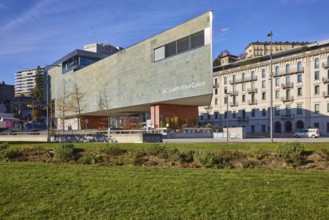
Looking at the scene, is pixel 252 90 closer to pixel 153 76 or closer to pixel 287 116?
pixel 287 116

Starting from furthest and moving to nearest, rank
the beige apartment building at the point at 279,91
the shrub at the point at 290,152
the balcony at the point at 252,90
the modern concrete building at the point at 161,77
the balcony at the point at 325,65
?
the balcony at the point at 252,90, the beige apartment building at the point at 279,91, the balcony at the point at 325,65, the modern concrete building at the point at 161,77, the shrub at the point at 290,152

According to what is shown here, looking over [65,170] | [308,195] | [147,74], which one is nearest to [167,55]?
[147,74]

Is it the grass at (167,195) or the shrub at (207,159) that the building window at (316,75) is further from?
the grass at (167,195)

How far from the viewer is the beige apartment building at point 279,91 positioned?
6488cm

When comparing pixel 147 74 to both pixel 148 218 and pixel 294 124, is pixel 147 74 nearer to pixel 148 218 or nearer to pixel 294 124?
pixel 294 124

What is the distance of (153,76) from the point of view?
175 ft

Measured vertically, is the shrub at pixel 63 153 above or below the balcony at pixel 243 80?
below

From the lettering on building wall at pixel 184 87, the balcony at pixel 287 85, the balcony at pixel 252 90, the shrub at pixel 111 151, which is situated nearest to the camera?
the shrub at pixel 111 151

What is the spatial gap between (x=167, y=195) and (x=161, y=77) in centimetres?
4509

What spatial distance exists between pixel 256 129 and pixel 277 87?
38.2ft

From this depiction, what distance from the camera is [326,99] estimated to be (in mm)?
63844


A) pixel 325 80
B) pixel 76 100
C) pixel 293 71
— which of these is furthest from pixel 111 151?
pixel 293 71

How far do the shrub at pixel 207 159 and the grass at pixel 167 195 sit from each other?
2.75 ft

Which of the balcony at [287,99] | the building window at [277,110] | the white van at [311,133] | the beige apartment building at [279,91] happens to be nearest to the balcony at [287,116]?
the beige apartment building at [279,91]
